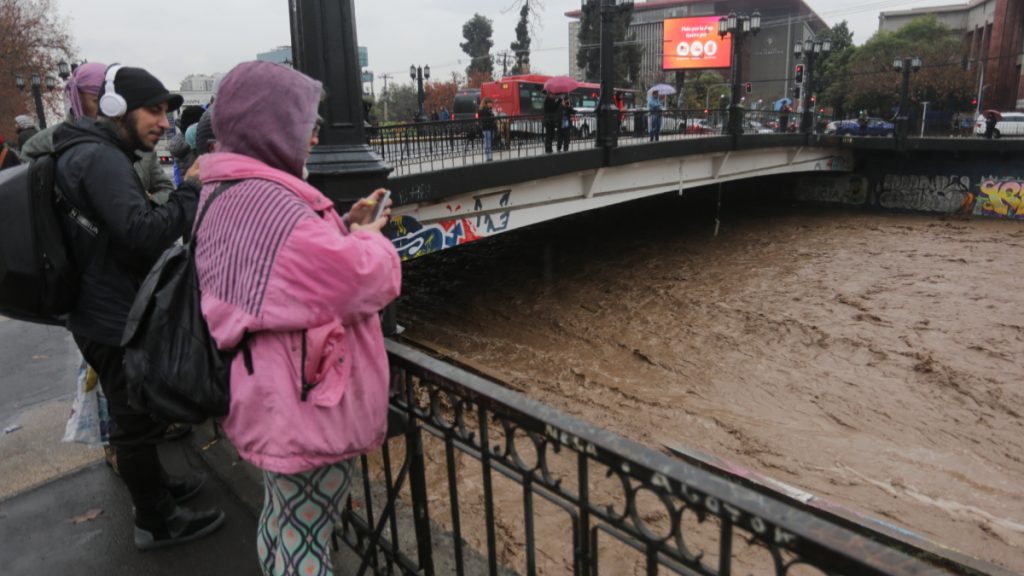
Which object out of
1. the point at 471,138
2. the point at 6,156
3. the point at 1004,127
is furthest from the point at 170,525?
the point at 1004,127

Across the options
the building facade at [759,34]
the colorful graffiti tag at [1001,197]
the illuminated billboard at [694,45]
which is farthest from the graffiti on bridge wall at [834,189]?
the building facade at [759,34]

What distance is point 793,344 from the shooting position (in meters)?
12.8

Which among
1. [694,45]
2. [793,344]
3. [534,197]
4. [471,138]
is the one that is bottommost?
[793,344]

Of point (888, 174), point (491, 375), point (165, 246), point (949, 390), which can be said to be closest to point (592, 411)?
point (491, 375)

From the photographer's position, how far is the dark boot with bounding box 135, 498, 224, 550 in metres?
2.94

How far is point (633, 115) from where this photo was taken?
14125 mm

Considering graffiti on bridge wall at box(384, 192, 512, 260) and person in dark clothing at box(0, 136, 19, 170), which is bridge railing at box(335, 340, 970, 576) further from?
graffiti on bridge wall at box(384, 192, 512, 260)

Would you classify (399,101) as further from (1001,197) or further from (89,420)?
(89,420)

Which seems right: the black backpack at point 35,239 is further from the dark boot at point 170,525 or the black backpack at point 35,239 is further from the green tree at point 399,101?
the green tree at point 399,101

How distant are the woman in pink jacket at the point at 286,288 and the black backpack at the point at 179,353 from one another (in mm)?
43

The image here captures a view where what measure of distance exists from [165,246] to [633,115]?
1278 centimetres

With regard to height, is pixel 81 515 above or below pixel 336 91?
below

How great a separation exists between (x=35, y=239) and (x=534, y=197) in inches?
388

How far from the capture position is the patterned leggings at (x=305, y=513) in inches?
74.2
